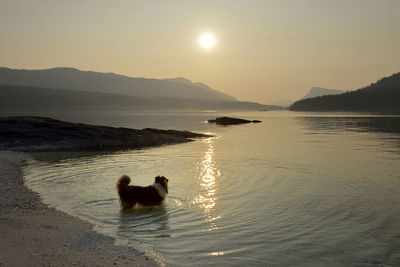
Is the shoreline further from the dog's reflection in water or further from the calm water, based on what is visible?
→ the dog's reflection in water

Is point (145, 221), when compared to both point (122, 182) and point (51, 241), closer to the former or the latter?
point (122, 182)

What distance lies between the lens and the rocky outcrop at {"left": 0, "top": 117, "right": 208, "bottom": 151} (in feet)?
90.5

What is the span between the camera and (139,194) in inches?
420

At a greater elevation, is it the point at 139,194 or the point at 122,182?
the point at 122,182

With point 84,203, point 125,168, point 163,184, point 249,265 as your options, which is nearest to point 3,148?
point 125,168

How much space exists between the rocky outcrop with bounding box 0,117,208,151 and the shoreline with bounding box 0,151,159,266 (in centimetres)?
1800

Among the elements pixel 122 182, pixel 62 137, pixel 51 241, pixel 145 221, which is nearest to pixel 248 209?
pixel 145 221

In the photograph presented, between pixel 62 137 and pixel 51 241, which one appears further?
pixel 62 137

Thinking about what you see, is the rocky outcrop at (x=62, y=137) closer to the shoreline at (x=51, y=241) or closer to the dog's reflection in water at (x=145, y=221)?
the shoreline at (x=51, y=241)

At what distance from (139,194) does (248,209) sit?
361cm

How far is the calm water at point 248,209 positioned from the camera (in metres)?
7.52

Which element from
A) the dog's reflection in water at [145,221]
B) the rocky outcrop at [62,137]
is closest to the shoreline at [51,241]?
the dog's reflection in water at [145,221]

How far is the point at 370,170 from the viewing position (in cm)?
1795

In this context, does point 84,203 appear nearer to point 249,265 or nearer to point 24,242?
point 24,242
